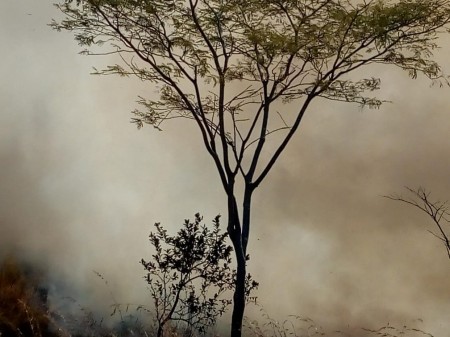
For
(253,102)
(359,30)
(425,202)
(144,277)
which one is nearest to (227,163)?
(253,102)

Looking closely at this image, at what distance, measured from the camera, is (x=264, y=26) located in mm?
7871

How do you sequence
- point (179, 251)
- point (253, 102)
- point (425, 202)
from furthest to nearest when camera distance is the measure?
point (253, 102) → point (179, 251) → point (425, 202)

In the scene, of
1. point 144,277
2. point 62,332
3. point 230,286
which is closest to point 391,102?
point 230,286

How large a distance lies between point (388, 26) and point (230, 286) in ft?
11.3

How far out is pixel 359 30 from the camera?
791cm

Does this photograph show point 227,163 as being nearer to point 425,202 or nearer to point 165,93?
point 165,93

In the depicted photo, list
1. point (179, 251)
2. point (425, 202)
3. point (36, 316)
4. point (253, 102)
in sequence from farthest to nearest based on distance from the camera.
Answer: point (253, 102) → point (179, 251) → point (36, 316) → point (425, 202)

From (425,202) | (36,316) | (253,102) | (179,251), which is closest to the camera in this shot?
(425,202)

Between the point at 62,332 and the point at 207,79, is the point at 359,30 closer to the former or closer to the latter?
the point at 207,79

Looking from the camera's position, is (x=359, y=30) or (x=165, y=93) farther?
(x=165, y=93)

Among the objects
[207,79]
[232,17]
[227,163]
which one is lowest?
[227,163]

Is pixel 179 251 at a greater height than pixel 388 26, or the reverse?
pixel 388 26

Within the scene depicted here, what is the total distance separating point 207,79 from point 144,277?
2397mm

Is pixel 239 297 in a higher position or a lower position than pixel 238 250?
lower
